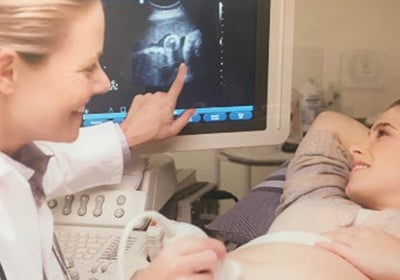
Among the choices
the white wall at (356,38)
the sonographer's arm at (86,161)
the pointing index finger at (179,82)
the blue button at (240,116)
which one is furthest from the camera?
the white wall at (356,38)

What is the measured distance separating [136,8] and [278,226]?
1.36ft

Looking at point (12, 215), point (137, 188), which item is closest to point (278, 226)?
point (137, 188)

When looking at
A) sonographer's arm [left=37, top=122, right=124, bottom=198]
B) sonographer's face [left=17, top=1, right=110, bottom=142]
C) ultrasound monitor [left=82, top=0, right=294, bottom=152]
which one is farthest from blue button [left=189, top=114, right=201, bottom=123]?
sonographer's face [left=17, top=1, right=110, bottom=142]

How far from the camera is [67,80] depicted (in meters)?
0.66

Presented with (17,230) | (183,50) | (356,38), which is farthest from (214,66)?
(356,38)

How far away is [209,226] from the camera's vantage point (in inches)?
35.7

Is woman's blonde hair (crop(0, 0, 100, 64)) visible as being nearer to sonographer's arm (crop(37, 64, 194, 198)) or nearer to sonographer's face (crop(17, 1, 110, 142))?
sonographer's face (crop(17, 1, 110, 142))

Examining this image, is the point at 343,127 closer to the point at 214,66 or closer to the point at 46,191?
the point at 214,66

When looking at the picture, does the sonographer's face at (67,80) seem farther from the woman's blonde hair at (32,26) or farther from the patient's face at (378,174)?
the patient's face at (378,174)

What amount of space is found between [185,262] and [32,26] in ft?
1.03

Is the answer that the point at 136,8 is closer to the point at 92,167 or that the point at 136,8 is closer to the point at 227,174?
the point at 92,167

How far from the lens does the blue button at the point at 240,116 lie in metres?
0.97

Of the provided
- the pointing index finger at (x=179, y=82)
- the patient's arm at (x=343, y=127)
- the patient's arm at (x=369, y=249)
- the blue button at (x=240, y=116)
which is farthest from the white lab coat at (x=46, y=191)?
the patient's arm at (x=343, y=127)

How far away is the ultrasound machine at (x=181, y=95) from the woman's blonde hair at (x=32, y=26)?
12cm
